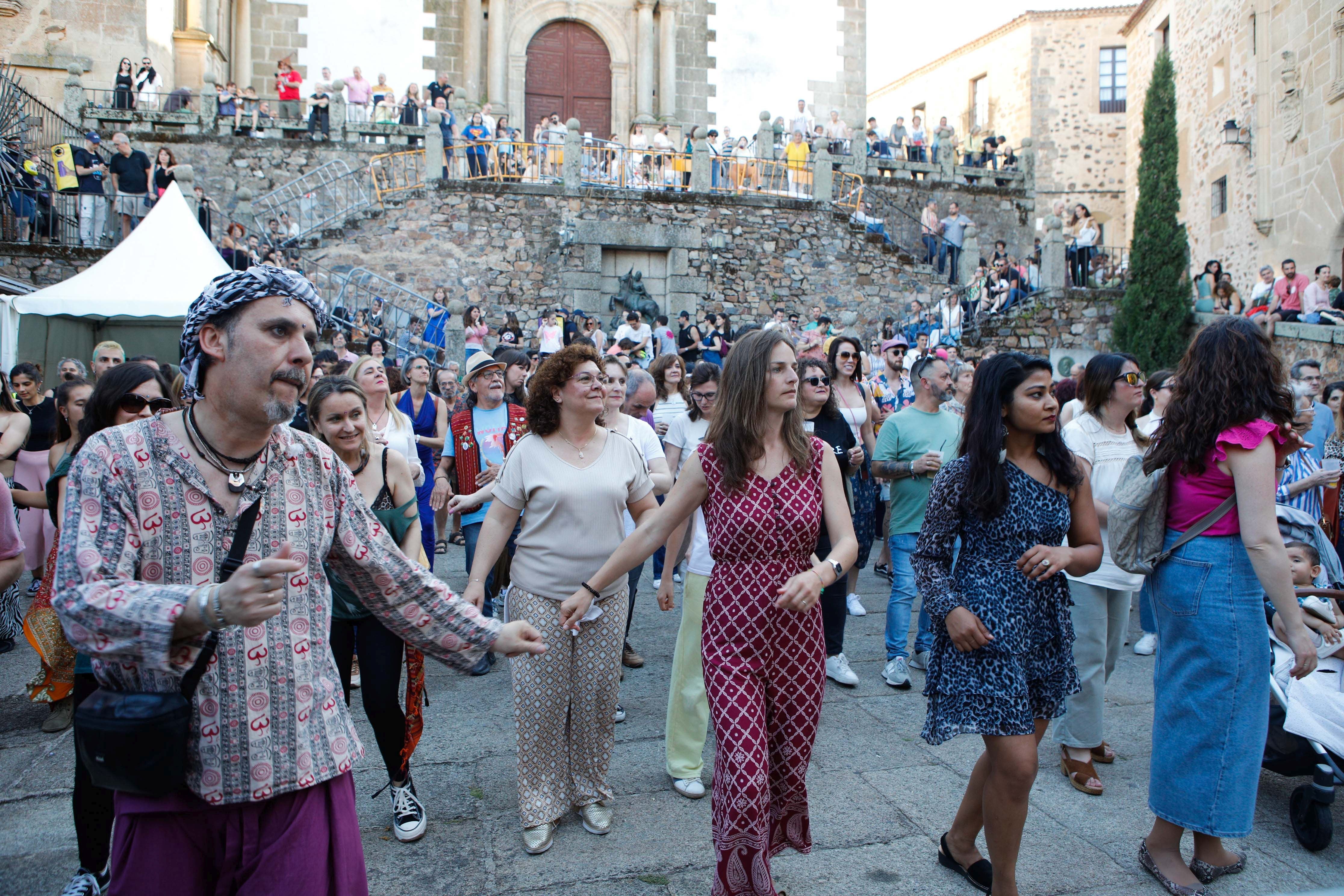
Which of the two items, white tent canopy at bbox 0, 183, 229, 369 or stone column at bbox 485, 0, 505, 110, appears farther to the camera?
stone column at bbox 485, 0, 505, 110

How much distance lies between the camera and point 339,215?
18781mm

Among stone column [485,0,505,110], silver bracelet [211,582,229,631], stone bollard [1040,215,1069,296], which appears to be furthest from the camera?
stone column [485,0,505,110]

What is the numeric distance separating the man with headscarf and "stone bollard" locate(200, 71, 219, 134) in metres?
21.0

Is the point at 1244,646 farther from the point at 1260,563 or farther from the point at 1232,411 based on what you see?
the point at 1232,411

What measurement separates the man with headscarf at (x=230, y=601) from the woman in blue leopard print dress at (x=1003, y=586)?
1868mm

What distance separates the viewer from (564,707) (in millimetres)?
3516

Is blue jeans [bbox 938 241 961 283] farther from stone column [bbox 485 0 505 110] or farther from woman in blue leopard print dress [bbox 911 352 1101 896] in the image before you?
woman in blue leopard print dress [bbox 911 352 1101 896]

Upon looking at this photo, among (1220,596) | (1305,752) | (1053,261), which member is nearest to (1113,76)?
(1053,261)

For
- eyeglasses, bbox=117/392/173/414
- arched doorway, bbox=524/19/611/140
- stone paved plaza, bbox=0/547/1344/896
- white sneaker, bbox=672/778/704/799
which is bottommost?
stone paved plaza, bbox=0/547/1344/896

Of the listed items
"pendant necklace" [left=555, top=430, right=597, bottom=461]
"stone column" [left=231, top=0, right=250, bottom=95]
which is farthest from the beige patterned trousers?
"stone column" [left=231, top=0, right=250, bottom=95]

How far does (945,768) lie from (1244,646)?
1.51 meters

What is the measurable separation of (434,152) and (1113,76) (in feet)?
87.3

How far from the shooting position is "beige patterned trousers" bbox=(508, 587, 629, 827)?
11.3 ft

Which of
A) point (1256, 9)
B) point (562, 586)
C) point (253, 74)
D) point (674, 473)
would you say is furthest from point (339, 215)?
point (1256, 9)
